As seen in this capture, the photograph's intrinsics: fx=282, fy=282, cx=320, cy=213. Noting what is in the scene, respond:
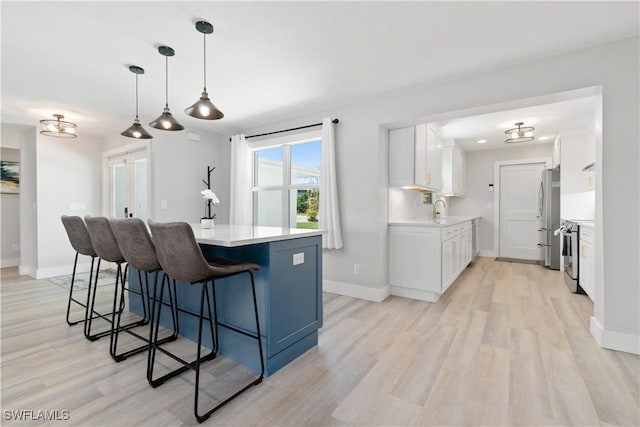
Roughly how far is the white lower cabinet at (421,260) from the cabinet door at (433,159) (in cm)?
81

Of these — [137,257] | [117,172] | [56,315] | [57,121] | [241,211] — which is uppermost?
[57,121]

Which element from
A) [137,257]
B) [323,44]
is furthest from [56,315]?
[323,44]

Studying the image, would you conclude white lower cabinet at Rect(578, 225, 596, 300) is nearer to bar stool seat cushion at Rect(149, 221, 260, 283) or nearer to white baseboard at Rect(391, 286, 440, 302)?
white baseboard at Rect(391, 286, 440, 302)

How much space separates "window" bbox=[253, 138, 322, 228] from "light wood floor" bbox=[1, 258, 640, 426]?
72.1 inches

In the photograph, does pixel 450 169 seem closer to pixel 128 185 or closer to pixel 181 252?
pixel 181 252

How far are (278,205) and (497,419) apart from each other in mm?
3745

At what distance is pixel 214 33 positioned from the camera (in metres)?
2.20

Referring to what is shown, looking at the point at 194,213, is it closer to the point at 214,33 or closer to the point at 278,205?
the point at 278,205

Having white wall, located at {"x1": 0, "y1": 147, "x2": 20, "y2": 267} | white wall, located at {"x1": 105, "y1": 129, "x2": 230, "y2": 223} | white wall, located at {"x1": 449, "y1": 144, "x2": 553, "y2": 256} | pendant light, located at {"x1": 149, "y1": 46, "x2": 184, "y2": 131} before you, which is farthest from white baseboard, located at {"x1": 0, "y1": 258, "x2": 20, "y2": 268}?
white wall, located at {"x1": 449, "y1": 144, "x2": 553, "y2": 256}

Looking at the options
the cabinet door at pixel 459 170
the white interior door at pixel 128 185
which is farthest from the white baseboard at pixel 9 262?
the cabinet door at pixel 459 170

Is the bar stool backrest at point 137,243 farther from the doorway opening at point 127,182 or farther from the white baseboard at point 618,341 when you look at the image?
the white baseboard at point 618,341

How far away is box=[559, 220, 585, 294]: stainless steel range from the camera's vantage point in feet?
12.0

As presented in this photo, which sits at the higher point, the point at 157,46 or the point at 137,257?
the point at 157,46

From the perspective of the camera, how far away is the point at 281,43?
2.33m
